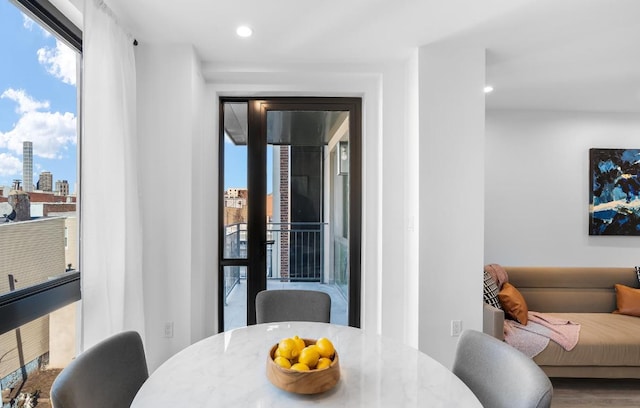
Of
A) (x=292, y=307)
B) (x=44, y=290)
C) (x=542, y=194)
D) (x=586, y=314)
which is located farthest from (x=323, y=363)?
(x=542, y=194)

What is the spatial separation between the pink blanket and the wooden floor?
1.09 ft

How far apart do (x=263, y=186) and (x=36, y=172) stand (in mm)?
1546

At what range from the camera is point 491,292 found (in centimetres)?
284

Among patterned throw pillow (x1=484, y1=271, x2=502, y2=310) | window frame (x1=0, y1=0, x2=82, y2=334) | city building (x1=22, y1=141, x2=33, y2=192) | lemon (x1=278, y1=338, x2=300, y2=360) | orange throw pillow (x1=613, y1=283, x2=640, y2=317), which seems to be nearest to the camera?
lemon (x1=278, y1=338, x2=300, y2=360)

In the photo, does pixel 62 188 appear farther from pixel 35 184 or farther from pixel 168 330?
pixel 168 330

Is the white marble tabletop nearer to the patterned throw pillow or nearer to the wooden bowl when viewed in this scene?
the wooden bowl

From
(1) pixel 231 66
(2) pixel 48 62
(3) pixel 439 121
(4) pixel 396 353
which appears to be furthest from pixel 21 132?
(3) pixel 439 121

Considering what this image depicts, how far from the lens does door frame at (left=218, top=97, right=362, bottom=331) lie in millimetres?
2879

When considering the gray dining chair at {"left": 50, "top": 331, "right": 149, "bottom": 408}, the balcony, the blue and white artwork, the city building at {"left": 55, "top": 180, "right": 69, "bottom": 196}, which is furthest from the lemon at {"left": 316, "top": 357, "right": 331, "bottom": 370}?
the blue and white artwork

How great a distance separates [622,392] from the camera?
2559 mm

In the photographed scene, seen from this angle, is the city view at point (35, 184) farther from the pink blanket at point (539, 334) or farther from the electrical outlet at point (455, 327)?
the pink blanket at point (539, 334)

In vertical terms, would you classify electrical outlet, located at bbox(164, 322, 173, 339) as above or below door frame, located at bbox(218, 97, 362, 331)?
below

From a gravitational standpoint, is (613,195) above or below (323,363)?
above

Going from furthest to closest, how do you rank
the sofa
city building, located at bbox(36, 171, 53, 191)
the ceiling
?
the sofa → the ceiling → city building, located at bbox(36, 171, 53, 191)
